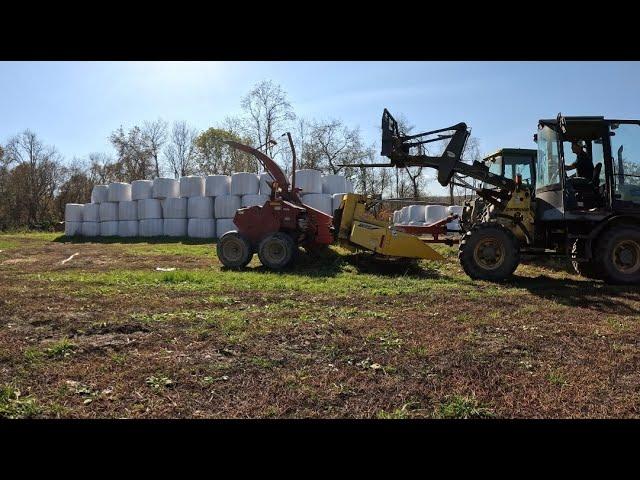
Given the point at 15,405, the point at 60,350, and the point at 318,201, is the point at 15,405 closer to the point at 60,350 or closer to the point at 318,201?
the point at 60,350

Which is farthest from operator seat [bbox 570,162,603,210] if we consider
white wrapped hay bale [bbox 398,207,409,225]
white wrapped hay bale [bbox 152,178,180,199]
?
white wrapped hay bale [bbox 152,178,180,199]

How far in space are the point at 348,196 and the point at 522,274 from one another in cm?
417

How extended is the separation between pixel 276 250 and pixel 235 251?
105 cm

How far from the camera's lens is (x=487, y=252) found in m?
9.55

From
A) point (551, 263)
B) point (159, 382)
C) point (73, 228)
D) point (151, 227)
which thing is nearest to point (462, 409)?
point (159, 382)

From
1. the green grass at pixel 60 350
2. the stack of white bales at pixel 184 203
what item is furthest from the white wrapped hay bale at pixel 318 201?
the green grass at pixel 60 350

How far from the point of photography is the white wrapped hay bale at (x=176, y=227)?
21.8 metres

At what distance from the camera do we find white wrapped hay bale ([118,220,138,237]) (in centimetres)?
2308

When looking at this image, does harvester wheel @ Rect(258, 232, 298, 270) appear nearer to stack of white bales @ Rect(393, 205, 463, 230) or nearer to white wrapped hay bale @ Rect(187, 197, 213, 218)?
stack of white bales @ Rect(393, 205, 463, 230)

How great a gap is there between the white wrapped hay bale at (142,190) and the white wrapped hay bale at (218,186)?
365 centimetres

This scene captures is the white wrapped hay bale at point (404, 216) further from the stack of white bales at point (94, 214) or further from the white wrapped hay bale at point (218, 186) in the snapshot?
the stack of white bales at point (94, 214)

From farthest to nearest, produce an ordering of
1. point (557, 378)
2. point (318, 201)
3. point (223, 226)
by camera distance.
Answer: point (223, 226) < point (318, 201) < point (557, 378)
